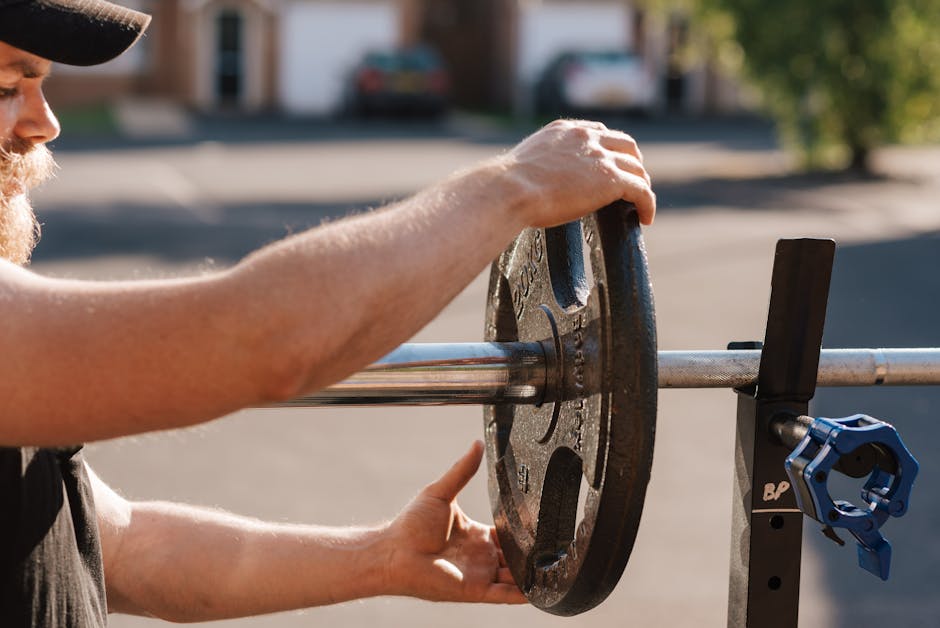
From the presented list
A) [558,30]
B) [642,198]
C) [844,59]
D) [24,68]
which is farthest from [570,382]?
[558,30]

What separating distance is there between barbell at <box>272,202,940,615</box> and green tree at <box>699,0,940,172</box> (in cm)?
1545

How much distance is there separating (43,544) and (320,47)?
1256 inches

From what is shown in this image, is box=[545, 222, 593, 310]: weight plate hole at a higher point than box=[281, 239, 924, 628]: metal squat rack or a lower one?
higher

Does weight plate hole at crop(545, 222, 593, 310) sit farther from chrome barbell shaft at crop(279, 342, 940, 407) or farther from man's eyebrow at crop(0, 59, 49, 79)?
Result: man's eyebrow at crop(0, 59, 49, 79)

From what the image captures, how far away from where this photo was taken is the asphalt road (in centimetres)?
490

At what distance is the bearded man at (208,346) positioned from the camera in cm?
130

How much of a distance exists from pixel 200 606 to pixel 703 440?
4779mm

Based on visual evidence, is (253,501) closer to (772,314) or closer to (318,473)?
(318,473)

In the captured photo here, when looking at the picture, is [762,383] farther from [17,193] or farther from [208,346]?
[17,193]

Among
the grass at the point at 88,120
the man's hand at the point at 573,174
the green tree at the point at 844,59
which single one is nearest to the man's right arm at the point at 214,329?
the man's hand at the point at 573,174

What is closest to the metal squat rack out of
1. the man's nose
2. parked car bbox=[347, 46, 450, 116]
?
the man's nose

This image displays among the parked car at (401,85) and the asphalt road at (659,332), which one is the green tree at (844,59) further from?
the parked car at (401,85)

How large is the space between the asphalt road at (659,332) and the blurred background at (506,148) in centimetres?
2

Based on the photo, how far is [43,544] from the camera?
1.57 metres
